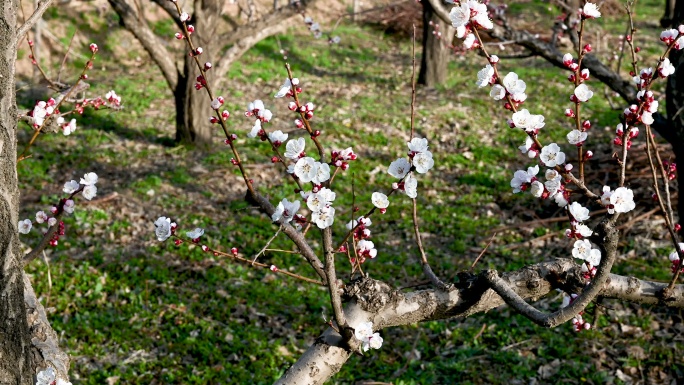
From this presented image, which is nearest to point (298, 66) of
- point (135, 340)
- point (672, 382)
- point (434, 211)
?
point (434, 211)

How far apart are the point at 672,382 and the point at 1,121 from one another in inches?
202

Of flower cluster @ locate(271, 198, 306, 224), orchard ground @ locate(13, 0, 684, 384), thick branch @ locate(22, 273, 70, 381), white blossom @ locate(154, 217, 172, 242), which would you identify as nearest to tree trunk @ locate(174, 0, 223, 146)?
orchard ground @ locate(13, 0, 684, 384)

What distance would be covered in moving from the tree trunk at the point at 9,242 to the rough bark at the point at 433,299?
964mm

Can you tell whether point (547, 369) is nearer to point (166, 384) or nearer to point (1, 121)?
point (166, 384)

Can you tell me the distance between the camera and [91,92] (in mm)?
11375

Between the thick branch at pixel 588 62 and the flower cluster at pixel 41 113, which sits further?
the thick branch at pixel 588 62

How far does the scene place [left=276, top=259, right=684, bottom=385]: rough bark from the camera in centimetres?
235

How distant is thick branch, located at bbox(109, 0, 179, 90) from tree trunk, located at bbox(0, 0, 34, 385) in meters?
6.42

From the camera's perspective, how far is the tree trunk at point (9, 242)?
219 centimetres

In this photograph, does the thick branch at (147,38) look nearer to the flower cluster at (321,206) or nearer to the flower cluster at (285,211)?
the flower cluster at (285,211)

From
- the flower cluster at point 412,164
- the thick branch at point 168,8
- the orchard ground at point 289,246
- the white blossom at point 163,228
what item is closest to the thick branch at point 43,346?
the white blossom at point 163,228

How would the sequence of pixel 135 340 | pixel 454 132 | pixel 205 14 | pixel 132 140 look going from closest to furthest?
pixel 135 340 < pixel 205 14 < pixel 132 140 < pixel 454 132

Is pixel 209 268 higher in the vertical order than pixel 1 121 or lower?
lower

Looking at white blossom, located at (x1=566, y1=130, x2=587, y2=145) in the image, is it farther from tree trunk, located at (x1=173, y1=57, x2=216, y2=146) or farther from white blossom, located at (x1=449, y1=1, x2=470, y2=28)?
tree trunk, located at (x1=173, y1=57, x2=216, y2=146)
